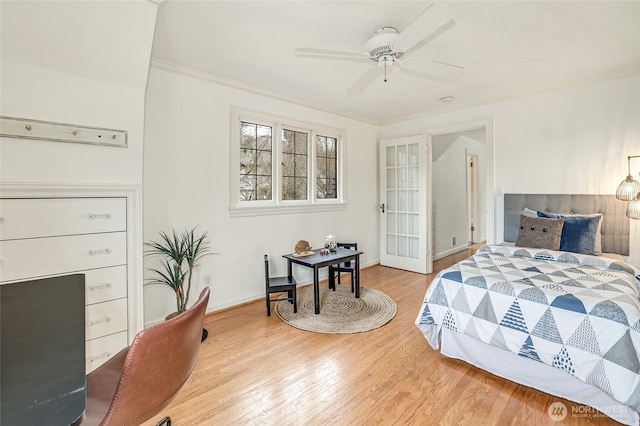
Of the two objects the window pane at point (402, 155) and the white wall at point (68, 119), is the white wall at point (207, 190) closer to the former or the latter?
the white wall at point (68, 119)

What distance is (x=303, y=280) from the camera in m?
3.95

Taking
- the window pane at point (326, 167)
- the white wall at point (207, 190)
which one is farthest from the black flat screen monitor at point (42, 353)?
the window pane at point (326, 167)

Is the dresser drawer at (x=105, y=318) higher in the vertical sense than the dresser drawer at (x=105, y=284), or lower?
lower

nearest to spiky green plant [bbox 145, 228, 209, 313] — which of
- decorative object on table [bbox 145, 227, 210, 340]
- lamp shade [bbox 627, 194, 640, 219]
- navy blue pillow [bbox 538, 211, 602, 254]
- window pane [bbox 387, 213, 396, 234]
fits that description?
decorative object on table [bbox 145, 227, 210, 340]

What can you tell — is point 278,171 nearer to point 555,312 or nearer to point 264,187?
point 264,187

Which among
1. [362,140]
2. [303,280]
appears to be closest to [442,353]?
[303,280]

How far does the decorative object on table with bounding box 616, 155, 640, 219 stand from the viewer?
8.91 ft

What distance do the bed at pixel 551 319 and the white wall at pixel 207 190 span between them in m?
1.99

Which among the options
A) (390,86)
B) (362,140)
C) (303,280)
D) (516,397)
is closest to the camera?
(516,397)

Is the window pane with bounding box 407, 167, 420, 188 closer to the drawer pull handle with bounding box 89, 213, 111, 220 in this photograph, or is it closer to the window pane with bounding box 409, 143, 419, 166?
the window pane with bounding box 409, 143, 419, 166

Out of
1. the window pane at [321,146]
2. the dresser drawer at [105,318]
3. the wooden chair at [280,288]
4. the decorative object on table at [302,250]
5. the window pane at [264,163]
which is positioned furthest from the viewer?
the window pane at [321,146]

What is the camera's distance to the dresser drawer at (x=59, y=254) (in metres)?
1.68

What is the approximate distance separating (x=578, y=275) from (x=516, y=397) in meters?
1.02

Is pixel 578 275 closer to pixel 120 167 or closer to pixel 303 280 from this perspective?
pixel 303 280
